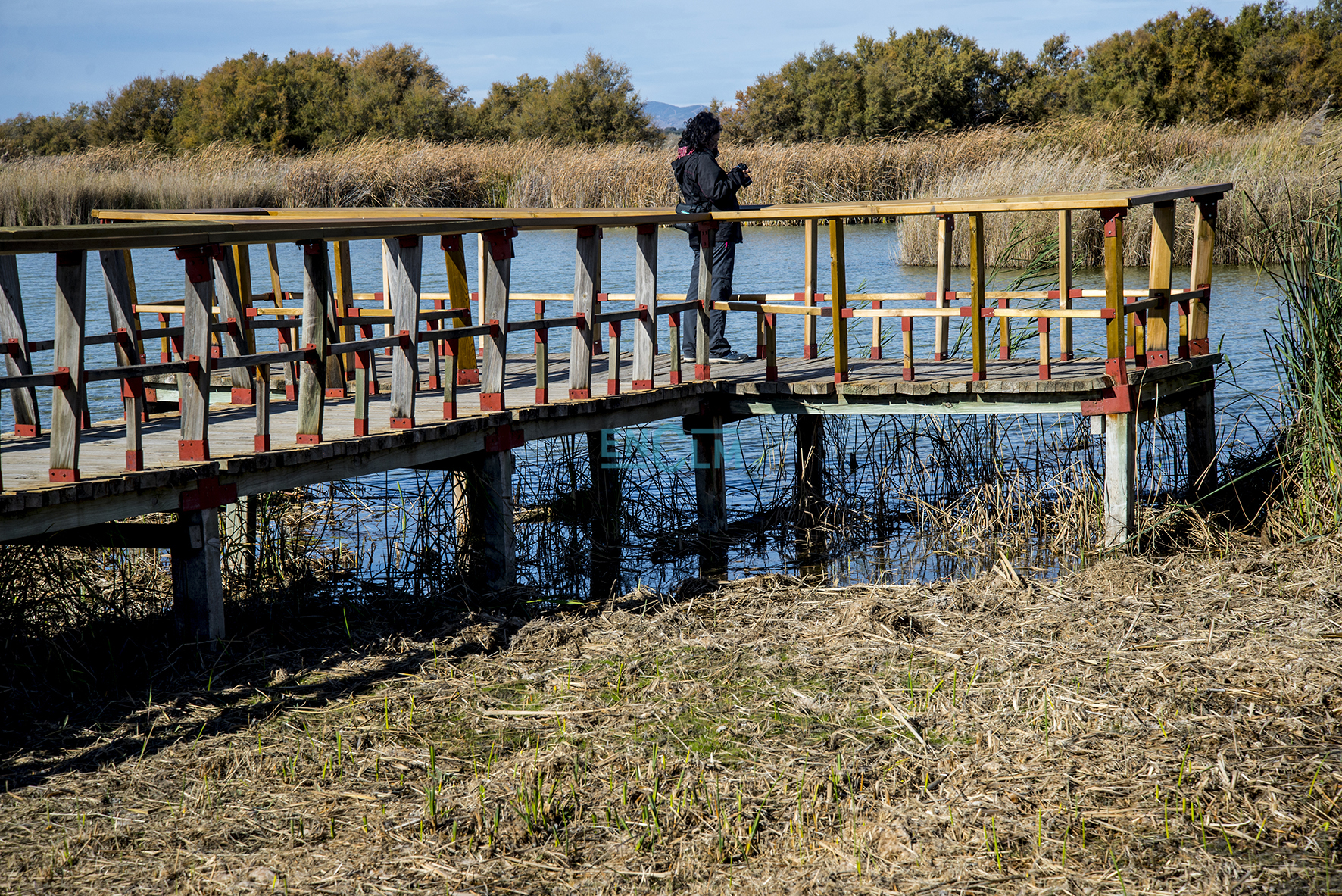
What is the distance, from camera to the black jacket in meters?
8.92

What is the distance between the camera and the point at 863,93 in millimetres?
50469

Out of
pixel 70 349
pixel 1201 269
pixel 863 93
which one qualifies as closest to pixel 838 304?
pixel 1201 269

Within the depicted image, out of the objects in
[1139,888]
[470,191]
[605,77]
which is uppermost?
[605,77]

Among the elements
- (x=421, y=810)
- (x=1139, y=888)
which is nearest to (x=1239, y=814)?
(x=1139, y=888)

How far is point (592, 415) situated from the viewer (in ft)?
26.6

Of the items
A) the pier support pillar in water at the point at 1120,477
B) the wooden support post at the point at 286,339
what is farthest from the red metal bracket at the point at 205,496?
the pier support pillar in water at the point at 1120,477

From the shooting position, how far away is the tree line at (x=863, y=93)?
4297 cm

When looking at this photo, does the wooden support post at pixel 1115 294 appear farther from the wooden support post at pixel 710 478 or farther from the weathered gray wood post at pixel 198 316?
the weathered gray wood post at pixel 198 316


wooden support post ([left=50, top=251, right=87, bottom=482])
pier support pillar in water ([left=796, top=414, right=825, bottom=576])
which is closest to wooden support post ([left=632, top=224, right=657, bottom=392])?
pier support pillar in water ([left=796, top=414, right=825, bottom=576])

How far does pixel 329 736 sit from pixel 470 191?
28.0m

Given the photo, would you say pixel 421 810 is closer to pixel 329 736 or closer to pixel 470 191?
pixel 329 736

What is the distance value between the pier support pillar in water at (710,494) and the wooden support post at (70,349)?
4387mm

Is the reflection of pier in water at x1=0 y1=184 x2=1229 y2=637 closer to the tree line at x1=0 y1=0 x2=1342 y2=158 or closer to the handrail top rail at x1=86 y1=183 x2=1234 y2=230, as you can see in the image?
the handrail top rail at x1=86 y1=183 x2=1234 y2=230

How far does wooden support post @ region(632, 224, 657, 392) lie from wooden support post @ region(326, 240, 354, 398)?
1808mm
